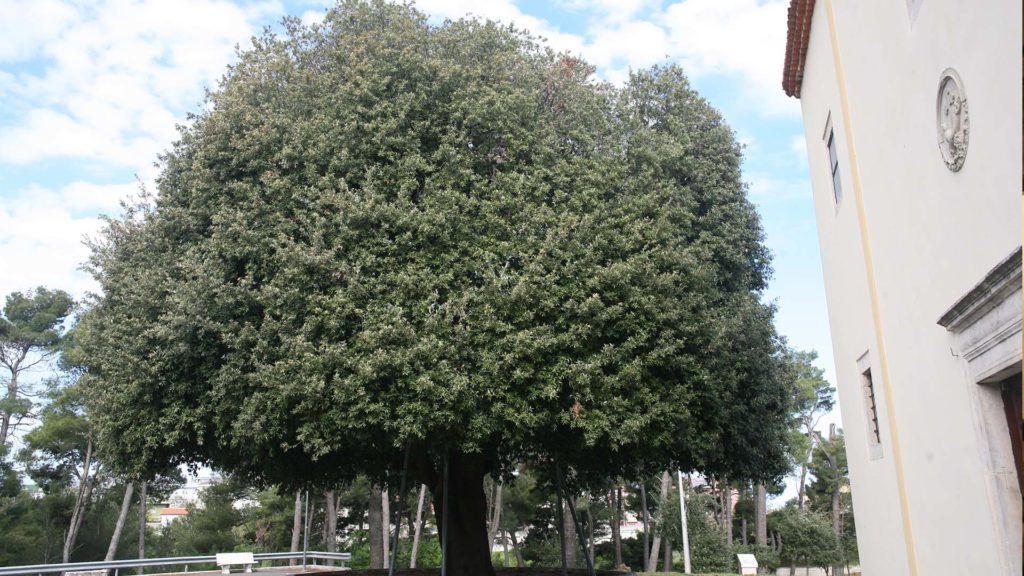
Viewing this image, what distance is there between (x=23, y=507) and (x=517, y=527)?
23.9 metres

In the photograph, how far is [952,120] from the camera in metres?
5.79

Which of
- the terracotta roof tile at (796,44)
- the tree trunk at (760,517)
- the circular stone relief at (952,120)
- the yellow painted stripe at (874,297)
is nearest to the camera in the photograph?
the circular stone relief at (952,120)

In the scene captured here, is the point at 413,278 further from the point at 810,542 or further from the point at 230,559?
the point at 810,542

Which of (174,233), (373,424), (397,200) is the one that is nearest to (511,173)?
(397,200)

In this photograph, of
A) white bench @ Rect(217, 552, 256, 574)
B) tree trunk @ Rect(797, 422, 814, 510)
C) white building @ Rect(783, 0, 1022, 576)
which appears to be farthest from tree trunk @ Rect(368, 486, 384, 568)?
tree trunk @ Rect(797, 422, 814, 510)

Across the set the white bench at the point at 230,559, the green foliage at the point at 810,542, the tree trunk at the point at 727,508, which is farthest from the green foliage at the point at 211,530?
the green foliage at the point at 810,542

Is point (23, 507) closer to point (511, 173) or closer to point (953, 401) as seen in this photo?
point (511, 173)

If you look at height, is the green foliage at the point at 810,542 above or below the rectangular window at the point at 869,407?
below

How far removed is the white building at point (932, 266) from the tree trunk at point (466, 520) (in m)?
8.50

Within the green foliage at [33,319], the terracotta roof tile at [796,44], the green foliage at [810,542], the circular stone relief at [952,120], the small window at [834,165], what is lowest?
the green foliage at [810,542]

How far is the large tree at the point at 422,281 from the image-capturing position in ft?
43.1

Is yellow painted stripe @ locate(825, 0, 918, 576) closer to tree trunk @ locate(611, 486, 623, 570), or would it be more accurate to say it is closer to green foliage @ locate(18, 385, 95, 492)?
tree trunk @ locate(611, 486, 623, 570)

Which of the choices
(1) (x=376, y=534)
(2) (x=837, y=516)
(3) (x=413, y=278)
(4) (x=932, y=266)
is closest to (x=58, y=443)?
(1) (x=376, y=534)

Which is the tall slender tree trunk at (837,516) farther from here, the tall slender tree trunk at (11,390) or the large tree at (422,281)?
the tall slender tree trunk at (11,390)
